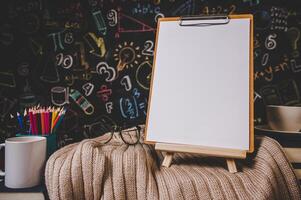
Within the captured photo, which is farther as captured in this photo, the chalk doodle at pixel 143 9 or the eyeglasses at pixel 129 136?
the chalk doodle at pixel 143 9

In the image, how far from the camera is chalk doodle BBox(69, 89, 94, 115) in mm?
1521

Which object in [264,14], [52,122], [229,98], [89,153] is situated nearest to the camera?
[89,153]

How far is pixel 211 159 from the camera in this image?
1.21m

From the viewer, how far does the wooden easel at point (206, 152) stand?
105 centimetres

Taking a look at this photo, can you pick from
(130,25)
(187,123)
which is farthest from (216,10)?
(187,123)

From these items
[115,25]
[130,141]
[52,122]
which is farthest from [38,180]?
[115,25]

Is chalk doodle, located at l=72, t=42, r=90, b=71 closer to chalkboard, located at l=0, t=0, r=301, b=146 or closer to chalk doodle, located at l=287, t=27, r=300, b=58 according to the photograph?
chalkboard, located at l=0, t=0, r=301, b=146

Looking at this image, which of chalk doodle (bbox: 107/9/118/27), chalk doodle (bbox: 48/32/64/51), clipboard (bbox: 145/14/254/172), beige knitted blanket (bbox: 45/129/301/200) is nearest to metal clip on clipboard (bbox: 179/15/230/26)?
clipboard (bbox: 145/14/254/172)

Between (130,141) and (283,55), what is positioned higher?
(283,55)

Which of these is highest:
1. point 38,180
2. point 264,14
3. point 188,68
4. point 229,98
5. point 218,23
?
point 264,14

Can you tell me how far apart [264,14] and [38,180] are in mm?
1211

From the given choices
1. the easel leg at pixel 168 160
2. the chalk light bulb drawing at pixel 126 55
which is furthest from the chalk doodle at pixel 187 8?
the easel leg at pixel 168 160

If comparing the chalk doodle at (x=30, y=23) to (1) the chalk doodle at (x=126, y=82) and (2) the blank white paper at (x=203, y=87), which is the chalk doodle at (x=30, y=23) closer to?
(1) the chalk doodle at (x=126, y=82)

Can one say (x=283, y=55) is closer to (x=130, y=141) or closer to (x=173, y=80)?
(x=173, y=80)
